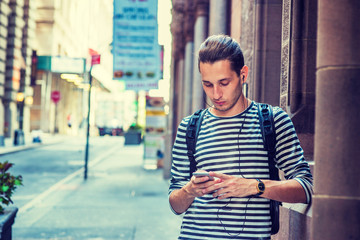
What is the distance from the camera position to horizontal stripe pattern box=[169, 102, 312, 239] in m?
2.30

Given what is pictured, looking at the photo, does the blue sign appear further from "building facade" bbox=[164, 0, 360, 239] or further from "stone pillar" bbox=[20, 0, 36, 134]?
"stone pillar" bbox=[20, 0, 36, 134]

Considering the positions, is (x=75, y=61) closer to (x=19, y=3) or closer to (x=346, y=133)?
(x=19, y=3)

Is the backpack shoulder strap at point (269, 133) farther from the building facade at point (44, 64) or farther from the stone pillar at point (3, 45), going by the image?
the stone pillar at point (3, 45)

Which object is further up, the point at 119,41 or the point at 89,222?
the point at 119,41

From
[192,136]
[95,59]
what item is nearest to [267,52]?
[192,136]

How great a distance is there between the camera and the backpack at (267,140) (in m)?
2.34

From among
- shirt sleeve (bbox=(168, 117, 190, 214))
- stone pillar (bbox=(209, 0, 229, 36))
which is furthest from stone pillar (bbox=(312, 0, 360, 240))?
stone pillar (bbox=(209, 0, 229, 36))

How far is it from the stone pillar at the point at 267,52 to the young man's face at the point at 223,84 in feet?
10.9

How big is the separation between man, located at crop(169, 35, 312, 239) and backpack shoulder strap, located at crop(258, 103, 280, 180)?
22 millimetres

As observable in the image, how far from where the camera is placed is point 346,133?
7.21 feet

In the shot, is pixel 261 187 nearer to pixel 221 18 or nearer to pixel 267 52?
pixel 267 52

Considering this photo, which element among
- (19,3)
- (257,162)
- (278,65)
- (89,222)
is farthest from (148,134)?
(19,3)

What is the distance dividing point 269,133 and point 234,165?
0.72 ft

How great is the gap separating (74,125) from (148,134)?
49709 millimetres
